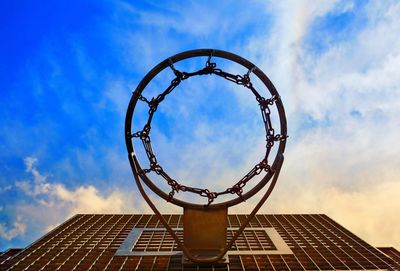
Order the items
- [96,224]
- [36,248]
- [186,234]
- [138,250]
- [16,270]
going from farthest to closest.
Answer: [96,224]
[36,248]
[138,250]
[16,270]
[186,234]

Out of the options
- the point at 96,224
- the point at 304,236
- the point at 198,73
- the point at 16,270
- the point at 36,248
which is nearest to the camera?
the point at 198,73

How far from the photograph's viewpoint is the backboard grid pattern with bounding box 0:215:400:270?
1376 cm

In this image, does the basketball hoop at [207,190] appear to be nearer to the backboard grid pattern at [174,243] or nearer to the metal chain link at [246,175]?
the metal chain link at [246,175]

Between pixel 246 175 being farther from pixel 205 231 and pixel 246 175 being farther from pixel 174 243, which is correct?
pixel 174 243

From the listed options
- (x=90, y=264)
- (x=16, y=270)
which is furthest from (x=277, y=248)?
(x=16, y=270)

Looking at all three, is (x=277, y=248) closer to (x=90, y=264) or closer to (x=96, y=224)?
(x=90, y=264)

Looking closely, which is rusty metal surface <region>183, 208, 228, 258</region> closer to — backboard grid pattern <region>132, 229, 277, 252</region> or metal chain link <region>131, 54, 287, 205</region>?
metal chain link <region>131, 54, 287, 205</region>

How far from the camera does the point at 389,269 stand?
45.8 ft

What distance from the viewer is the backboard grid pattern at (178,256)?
13758 millimetres

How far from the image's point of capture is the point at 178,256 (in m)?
13.7

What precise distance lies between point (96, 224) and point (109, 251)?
6.11m

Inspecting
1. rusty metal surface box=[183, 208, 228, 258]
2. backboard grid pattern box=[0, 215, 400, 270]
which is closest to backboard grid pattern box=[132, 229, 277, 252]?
backboard grid pattern box=[0, 215, 400, 270]

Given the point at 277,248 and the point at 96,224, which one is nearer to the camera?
the point at 277,248

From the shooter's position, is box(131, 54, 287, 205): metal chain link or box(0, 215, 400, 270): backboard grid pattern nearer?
box(131, 54, 287, 205): metal chain link
